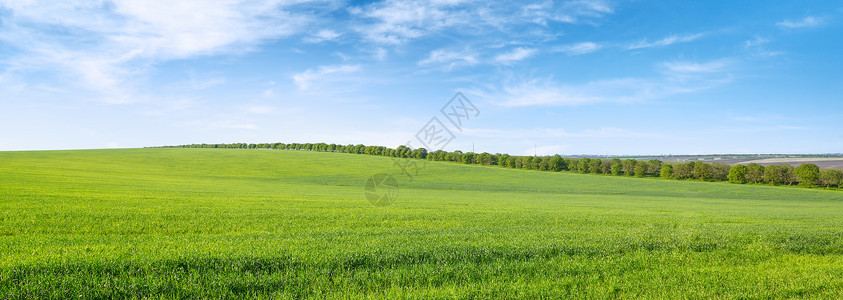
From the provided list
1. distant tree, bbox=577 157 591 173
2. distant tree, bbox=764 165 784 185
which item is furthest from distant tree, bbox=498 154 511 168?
distant tree, bbox=764 165 784 185

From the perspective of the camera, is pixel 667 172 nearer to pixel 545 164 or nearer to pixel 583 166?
pixel 583 166

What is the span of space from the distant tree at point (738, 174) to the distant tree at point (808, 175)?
27.6 ft

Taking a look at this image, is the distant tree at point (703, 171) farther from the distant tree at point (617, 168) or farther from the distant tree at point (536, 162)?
the distant tree at point (536, 162)

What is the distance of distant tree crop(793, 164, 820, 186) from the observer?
7538 cm

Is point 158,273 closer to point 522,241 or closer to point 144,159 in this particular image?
point 522,241

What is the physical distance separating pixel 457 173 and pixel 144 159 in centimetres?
6940

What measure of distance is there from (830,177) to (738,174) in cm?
1349

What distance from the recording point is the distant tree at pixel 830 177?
240ft

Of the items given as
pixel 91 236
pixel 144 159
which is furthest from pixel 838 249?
pixel 144 159

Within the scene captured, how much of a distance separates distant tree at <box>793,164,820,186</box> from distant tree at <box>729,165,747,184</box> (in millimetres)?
8400

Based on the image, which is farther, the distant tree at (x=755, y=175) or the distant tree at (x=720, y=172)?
the distant tree at (x=720, y=172)

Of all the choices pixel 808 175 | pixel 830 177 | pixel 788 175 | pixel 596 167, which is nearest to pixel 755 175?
pixel 788 175

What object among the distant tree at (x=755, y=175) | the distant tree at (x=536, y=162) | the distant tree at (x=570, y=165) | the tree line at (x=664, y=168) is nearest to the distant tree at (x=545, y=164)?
the tree line at (x=664, y=168)

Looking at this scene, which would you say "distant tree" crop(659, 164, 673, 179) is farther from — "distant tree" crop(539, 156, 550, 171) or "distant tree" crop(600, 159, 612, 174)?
"distant tree" crop(539, 156, 550, 171)
